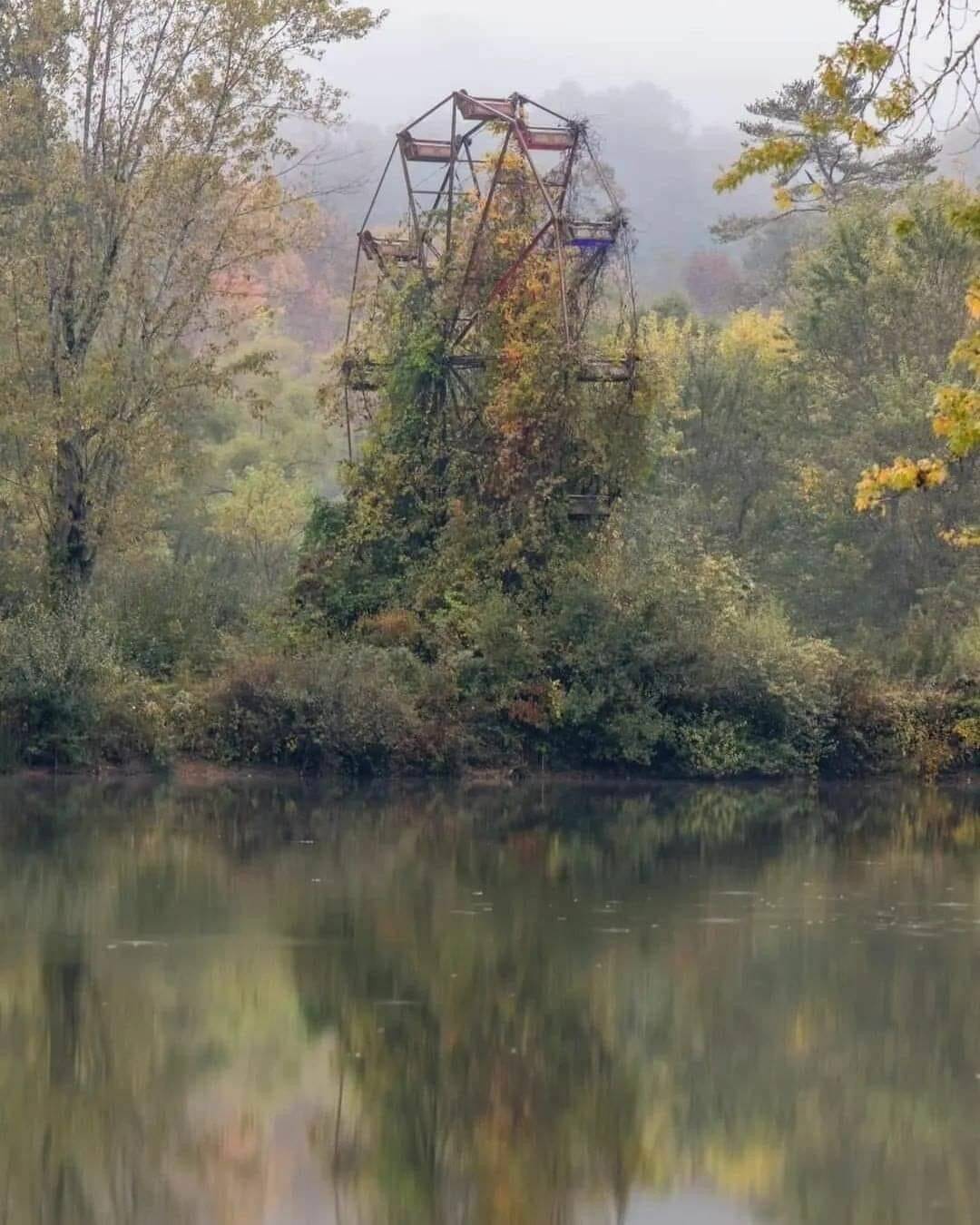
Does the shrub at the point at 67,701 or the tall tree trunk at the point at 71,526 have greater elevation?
the tall tree trunk at the point at 71,526

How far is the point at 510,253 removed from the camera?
→ 33.7 meters

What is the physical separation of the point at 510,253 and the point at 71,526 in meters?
8.95

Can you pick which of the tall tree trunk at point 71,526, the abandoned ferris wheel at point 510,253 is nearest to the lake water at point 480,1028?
the tall tree trunk at point 71,526

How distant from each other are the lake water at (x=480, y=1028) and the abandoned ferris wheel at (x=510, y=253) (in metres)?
12.5

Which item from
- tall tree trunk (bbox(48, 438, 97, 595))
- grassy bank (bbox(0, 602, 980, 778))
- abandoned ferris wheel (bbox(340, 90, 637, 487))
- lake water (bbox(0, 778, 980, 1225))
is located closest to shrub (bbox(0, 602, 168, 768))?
grassy bank (bbox(0, 602, 980, 778))

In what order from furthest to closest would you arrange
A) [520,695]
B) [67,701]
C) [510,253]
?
[510,253], [520,695], [67,701]

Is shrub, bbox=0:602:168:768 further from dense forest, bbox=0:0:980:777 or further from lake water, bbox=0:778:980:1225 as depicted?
lake water, bbox=0:778:980:1225

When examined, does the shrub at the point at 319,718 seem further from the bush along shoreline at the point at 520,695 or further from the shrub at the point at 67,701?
the shrub at the point at 67,701

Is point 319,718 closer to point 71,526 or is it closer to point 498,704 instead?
point 498,704

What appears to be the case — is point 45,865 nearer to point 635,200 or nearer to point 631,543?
point 631,543

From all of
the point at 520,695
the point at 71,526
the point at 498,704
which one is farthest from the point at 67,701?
the point at 520,695

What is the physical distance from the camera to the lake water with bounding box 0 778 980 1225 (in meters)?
9.60

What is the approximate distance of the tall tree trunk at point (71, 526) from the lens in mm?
31969

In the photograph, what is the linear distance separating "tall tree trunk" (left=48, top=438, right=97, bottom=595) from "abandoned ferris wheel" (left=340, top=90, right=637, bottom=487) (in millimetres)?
5540
